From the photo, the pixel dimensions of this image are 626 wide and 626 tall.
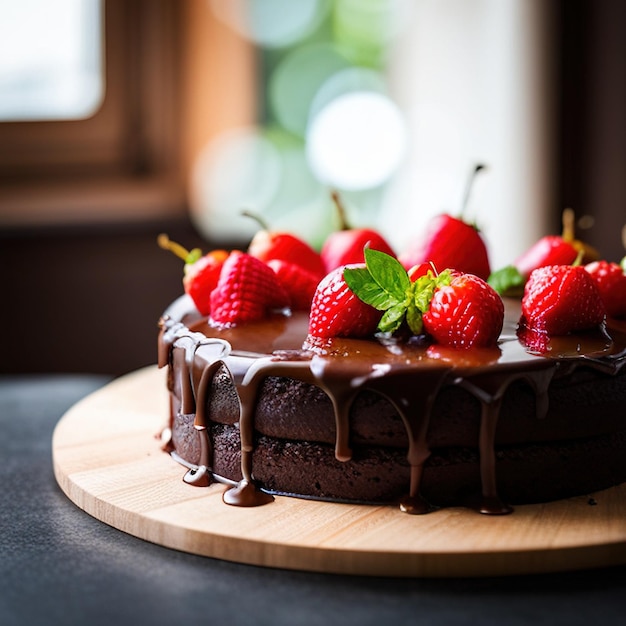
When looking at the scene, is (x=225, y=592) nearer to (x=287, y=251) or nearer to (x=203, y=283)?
(x=203, y=283)

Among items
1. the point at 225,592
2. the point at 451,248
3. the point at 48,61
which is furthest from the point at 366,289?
the point at 48,61

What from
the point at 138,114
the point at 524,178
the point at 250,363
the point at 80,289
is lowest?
the point at 80,289

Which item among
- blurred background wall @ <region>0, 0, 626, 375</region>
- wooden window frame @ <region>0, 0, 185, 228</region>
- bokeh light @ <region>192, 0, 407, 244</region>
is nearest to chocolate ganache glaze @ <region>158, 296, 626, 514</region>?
blurred background wall @ <region>0, 0, 626, 375</region>

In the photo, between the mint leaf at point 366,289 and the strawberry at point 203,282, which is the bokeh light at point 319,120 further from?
the mint leaf at point 366,289

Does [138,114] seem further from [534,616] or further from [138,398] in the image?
[534,616]

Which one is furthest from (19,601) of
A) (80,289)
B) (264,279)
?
(80,289)

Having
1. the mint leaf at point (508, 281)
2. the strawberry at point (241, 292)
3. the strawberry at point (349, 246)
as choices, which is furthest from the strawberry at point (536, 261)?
the strawberry at point (241, 292)
